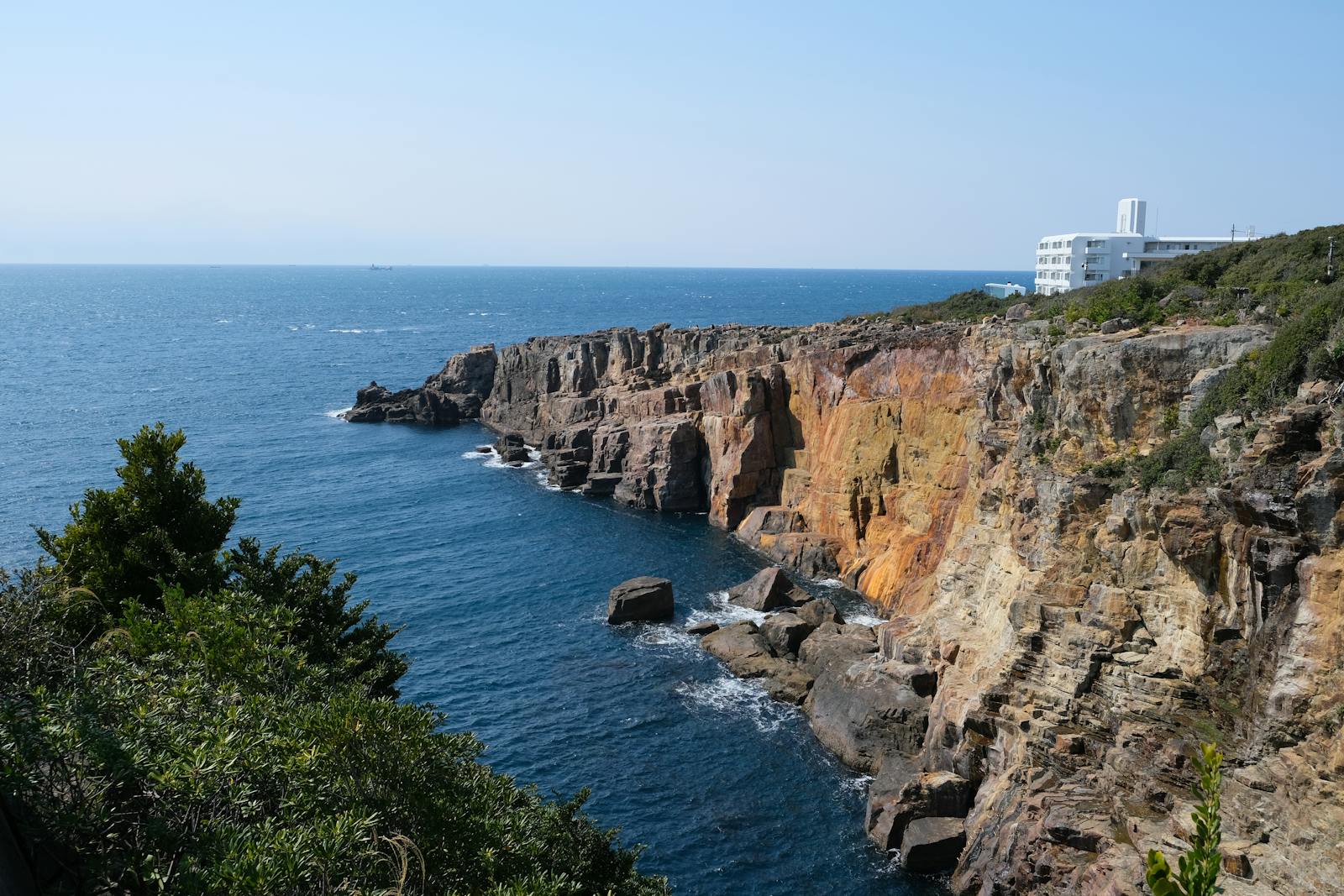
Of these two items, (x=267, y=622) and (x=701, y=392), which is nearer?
(x=267, y=622)

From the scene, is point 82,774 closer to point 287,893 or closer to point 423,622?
point 287,893

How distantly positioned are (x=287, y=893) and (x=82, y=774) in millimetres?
3896

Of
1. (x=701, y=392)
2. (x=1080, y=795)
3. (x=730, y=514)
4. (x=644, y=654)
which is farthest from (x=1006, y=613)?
(x=701, y=392)

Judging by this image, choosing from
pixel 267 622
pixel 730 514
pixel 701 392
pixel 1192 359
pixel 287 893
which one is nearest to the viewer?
pixel 287 893

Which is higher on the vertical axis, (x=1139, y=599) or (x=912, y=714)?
(x=1139, y=599)

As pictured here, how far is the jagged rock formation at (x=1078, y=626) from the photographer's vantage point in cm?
2831

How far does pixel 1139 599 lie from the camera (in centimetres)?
3481

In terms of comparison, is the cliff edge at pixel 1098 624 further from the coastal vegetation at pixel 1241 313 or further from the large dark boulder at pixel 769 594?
the large dark boulder at pixel 769 594

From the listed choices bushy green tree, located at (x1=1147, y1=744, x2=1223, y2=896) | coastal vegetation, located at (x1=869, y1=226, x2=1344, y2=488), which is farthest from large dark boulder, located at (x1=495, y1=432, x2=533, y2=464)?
bushy green tree, located at (x1=1147, y1=744, x2=1223, y2=896)

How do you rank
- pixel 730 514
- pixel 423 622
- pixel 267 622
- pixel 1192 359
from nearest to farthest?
pixel 267 622, pixel 1192 359, pixel 423 622, pixel 730 514

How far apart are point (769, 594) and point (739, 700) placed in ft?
42.7

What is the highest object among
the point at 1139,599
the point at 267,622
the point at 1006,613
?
the point at 267,622

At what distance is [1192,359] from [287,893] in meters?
37.7

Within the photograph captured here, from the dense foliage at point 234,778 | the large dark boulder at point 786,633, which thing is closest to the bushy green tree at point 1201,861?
the dense foliage at point 234,778
